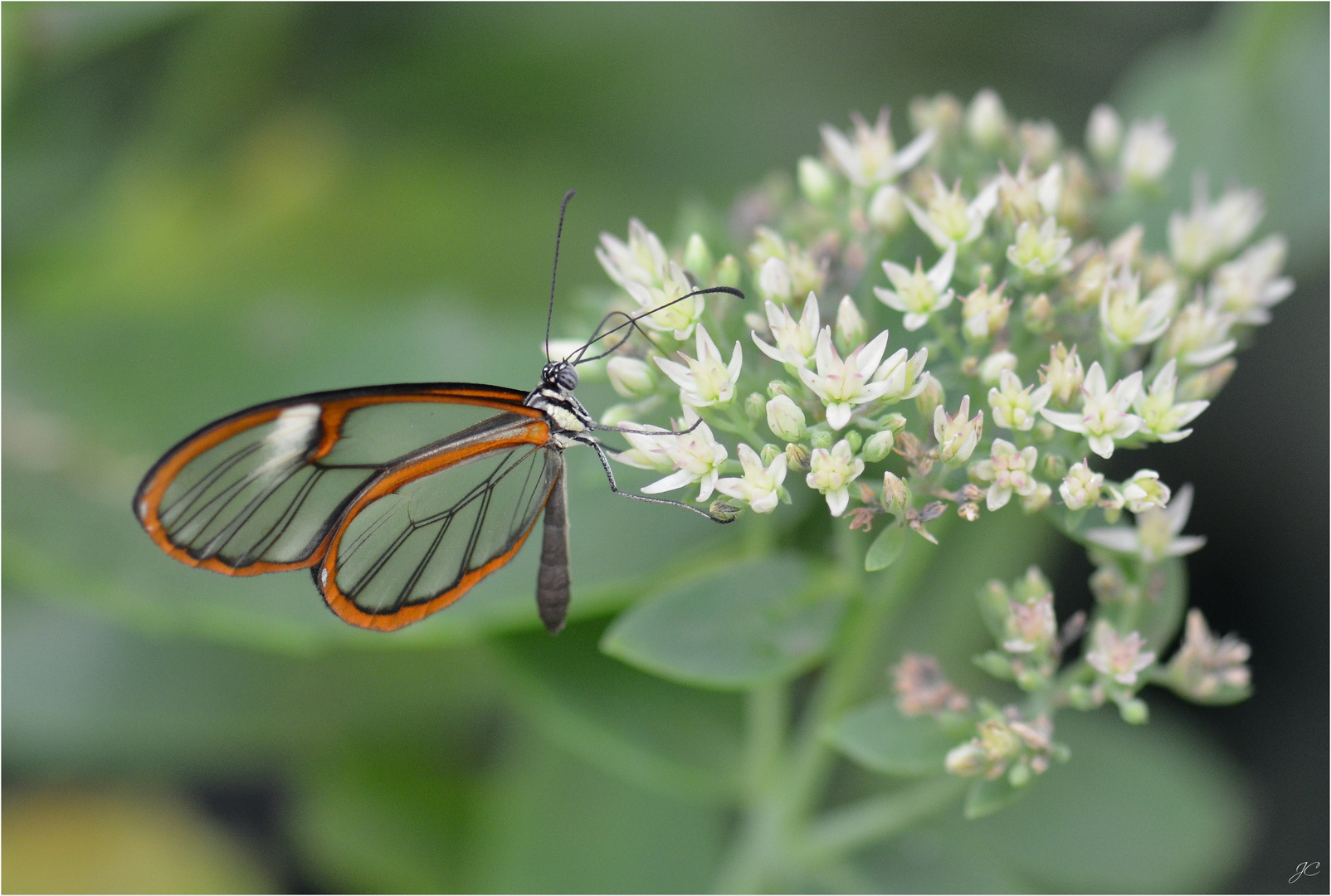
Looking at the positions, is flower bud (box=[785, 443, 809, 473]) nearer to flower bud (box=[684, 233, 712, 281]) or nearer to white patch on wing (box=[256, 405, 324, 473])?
flower bud (box=[684, 233, 712, 281])

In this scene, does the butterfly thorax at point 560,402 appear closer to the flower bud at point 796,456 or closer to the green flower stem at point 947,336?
the flower bud at point 796,456

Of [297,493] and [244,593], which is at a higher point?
[297,493]

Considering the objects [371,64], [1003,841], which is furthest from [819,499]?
[371,64]

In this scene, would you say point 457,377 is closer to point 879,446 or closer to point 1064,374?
point 879,446

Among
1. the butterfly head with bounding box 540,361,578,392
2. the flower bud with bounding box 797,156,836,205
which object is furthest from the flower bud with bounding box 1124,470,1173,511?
the butterfly head with bounding box 540,361,578,392

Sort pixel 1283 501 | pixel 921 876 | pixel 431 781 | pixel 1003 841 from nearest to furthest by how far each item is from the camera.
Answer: pixel 921 876
pixel 1003 841
pixel 1283 501
pixel 431 781

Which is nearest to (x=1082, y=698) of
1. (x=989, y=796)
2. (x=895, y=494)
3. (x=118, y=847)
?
(x=989, y=796)

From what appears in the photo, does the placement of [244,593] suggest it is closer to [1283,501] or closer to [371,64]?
[371,64]

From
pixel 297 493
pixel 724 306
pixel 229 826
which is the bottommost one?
pixel 229 826
